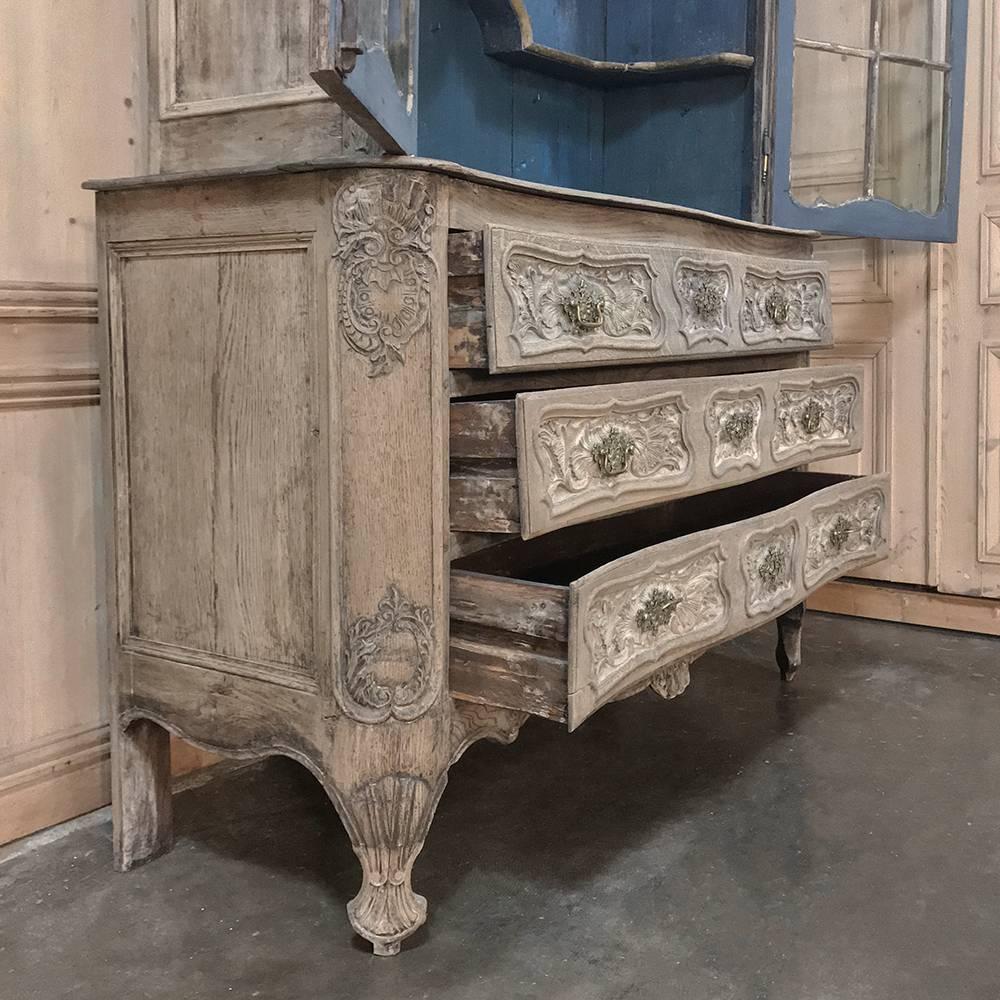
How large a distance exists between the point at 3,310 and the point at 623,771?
122 centimetres

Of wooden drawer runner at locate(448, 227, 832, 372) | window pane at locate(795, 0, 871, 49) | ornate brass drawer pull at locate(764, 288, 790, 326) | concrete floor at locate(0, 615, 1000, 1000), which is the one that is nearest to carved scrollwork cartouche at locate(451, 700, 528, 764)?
concrete floor at locate(0, 615, 1000, 1000)

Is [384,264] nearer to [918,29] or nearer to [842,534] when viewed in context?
[842,534]

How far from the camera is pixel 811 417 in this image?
198 cm

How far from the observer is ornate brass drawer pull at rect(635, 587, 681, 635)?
1388 mm

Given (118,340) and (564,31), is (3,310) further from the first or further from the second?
(564,31)

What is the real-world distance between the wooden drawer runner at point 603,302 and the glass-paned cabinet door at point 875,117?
0.52 meters

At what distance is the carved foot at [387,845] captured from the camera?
1.30 meters

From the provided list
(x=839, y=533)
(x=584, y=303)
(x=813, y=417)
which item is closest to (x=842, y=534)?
(x=839, y=533)

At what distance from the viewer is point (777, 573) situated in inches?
68.9

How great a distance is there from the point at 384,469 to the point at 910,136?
1.83 m

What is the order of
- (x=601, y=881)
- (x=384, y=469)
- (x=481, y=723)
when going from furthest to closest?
(x=601, y=881) → (x=481, y=723) → (x=384, y=469)

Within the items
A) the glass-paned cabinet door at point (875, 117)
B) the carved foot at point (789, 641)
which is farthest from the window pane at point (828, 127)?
the carved foot at point (789, 641)

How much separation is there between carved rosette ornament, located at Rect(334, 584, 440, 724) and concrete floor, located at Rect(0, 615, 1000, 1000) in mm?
298

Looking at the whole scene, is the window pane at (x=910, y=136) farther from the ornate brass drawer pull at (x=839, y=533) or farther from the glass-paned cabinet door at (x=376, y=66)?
the glass-paned cabinet door at (x=376, y=66)
